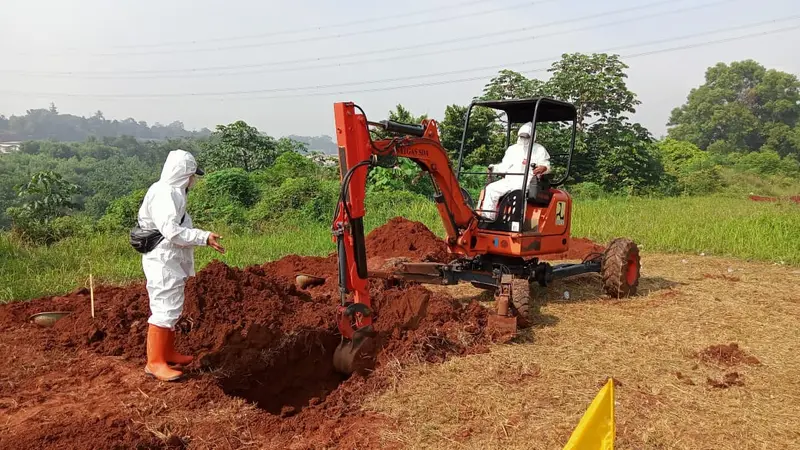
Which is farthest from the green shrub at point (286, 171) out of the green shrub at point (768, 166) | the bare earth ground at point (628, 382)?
the green shrub at point (768, 166)

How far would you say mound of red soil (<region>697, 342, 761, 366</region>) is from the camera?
5504 mm

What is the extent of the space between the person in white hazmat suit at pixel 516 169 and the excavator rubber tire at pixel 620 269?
1566mm

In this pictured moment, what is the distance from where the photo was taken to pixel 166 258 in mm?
4676

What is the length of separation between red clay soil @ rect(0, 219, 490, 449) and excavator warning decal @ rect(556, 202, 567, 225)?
1.86 meters

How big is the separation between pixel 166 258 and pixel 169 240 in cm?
16

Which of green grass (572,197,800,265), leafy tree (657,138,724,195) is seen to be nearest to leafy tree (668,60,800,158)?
leafy tree (657,138,724,195)

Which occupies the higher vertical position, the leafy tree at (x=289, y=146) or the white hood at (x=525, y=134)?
the leafy tree at (x=289, y=146)

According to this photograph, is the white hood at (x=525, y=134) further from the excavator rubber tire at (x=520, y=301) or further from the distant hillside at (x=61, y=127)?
Answer: the distant hillside at (x=61, y=127)

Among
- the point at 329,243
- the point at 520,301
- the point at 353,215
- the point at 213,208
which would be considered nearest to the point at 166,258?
the point at 353,215

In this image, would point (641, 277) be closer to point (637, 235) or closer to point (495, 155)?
point (637, 235)

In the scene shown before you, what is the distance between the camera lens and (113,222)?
14.4m

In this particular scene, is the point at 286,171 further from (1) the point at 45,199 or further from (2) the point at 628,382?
(2) the point at 628,382

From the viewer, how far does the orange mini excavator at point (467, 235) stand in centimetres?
506

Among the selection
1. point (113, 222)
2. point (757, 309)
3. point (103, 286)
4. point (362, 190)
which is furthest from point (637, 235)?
point (113, 222)
